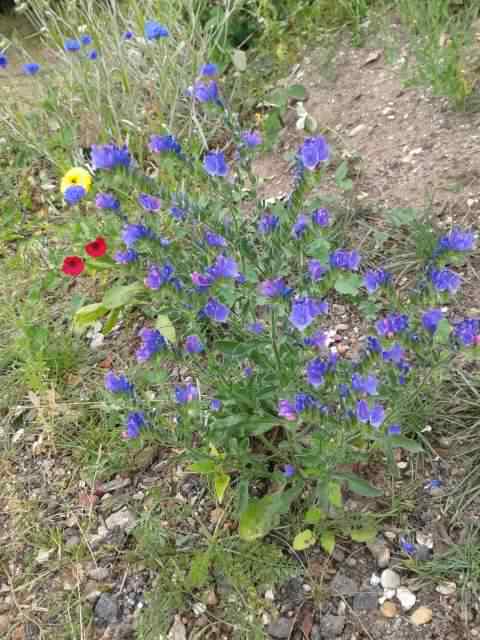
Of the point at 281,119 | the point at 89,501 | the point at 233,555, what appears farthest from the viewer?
the point at 281,119

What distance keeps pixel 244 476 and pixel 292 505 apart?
0.60 ft

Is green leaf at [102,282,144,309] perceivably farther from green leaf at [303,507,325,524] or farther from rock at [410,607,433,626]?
rock at [410,607,433,626]

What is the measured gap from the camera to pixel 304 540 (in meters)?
1.69

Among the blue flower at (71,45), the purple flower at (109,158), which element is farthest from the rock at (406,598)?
the blue flower at (71,45)

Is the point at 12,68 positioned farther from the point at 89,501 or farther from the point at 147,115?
the point at 89,501

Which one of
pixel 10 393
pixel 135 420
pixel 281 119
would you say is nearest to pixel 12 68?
pixel 281 119

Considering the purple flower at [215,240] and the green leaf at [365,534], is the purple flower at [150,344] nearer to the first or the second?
the purple flower at [215,240]

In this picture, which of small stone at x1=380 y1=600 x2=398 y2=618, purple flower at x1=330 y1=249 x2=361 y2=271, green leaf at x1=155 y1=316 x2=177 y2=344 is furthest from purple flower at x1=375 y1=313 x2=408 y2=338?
green leaf at x1=155 y1=316 x2=177 y2=344

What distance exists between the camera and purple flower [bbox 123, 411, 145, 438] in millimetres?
1538

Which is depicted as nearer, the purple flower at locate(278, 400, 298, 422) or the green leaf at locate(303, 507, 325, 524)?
the purple flower at locate(278, 400, 298, 422)

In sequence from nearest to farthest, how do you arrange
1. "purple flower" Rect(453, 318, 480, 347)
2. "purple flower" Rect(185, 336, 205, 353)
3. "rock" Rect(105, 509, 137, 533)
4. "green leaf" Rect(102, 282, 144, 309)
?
"purple flower" Rect(453, 318, 480, 347)
"purple flower" Rect(185, 336, 205, 353)
"rock" Rect(105, 509, 137, 533)
"green leaf" Rect(102, 282, 144, 309)

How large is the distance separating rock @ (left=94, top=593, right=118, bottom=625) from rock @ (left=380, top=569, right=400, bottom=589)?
2.41ft

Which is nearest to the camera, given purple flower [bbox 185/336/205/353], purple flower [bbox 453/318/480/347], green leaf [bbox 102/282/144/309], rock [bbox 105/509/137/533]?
purple flower [bbox 453/318/480/347]

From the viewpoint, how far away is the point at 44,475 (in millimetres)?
2193
